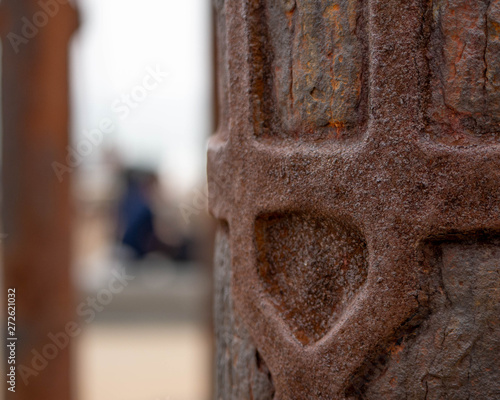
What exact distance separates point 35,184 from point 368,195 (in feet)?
5.94

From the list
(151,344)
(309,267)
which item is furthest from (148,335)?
(309,267)

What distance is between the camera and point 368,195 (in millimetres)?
665

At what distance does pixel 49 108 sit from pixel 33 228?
47 cm

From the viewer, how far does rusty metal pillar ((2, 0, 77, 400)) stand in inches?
85.1

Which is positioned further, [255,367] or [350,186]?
[255,367]

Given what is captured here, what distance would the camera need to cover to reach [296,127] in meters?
0.76

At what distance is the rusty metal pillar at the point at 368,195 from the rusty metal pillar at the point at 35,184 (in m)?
1.58

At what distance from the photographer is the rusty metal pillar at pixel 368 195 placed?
2.10 ft

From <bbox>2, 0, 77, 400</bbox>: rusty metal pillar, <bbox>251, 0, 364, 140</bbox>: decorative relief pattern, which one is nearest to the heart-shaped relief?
<bbox>251, 0, 364, 140</bbox>: decorative relief pattern

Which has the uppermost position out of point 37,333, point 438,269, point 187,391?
point 438,269

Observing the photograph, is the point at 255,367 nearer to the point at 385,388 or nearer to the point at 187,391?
the point at 385,388

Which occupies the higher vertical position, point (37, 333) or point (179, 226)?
point (179, 226)

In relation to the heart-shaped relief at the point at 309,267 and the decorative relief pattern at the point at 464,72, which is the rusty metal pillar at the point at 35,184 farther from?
the decorative relief pattern at the point at 464,72

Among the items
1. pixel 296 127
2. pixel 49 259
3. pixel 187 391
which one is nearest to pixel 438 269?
pixel 296 127
